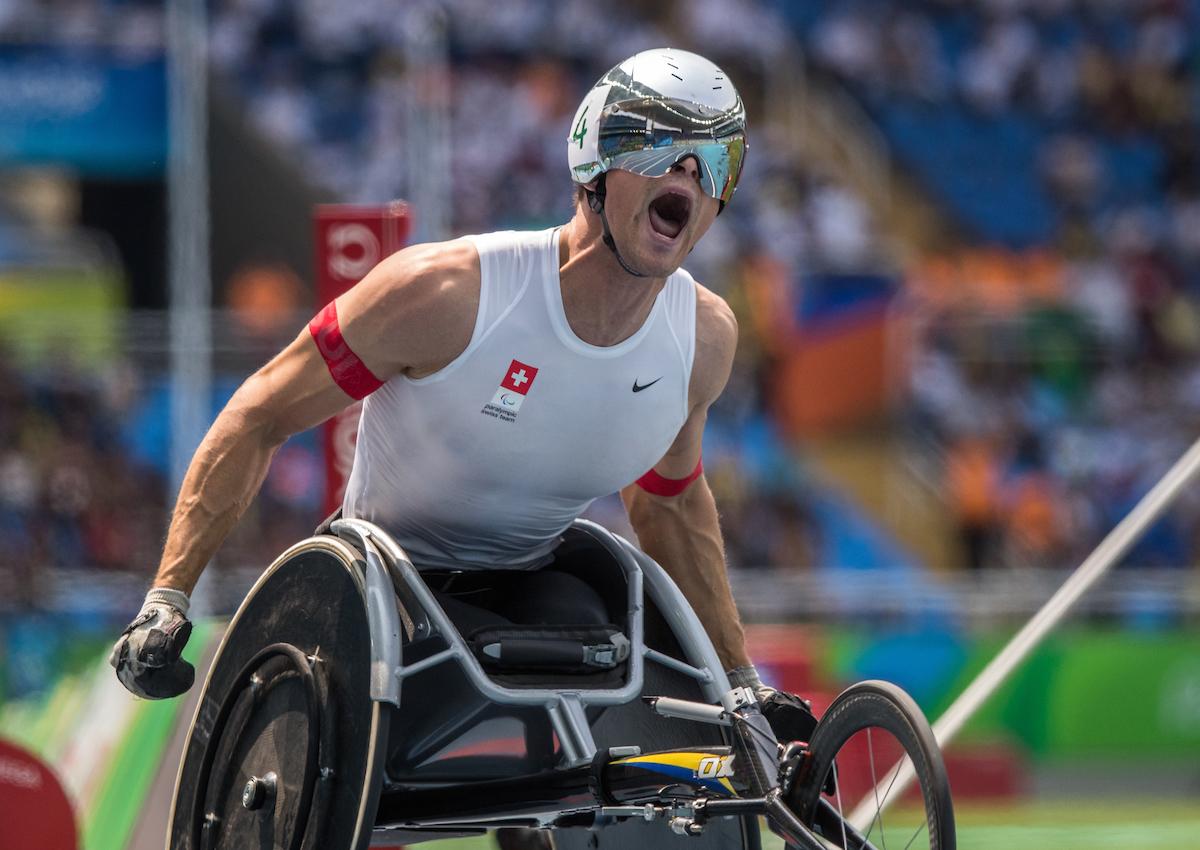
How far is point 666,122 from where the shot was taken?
3928mm

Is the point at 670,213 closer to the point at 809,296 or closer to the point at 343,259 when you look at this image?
the point at 343,259

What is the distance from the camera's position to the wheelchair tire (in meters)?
3.77

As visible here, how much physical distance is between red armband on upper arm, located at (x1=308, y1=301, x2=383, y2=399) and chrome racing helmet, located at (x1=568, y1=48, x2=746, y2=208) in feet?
1.92

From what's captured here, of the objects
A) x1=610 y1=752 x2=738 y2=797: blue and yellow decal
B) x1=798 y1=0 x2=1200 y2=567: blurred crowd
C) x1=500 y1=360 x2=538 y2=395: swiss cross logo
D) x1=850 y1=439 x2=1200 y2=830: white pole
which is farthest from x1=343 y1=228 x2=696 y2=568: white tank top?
x1=798 y1=0 x2=1200 y2=567: blurred crowd

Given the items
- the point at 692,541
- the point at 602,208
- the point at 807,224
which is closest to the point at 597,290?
the point at 602,208

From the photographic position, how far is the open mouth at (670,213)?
3.98 metres

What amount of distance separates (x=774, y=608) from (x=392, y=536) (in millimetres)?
8848

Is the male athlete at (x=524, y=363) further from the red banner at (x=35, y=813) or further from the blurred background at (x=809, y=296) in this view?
the blurred background at (x=809, y=296)

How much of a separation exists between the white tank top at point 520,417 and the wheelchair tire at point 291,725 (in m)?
0.28

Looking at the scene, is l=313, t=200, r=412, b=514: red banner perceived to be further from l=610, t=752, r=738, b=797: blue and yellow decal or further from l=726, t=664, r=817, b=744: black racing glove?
l=610, t=752, r=738, b=797: blue and yellow decal

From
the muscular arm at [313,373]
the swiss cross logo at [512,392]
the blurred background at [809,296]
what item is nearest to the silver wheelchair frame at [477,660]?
the muscular arm at [313,373]

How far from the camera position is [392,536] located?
14.3 feet

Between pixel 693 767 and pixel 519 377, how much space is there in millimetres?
838

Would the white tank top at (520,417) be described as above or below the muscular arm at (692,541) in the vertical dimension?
above
